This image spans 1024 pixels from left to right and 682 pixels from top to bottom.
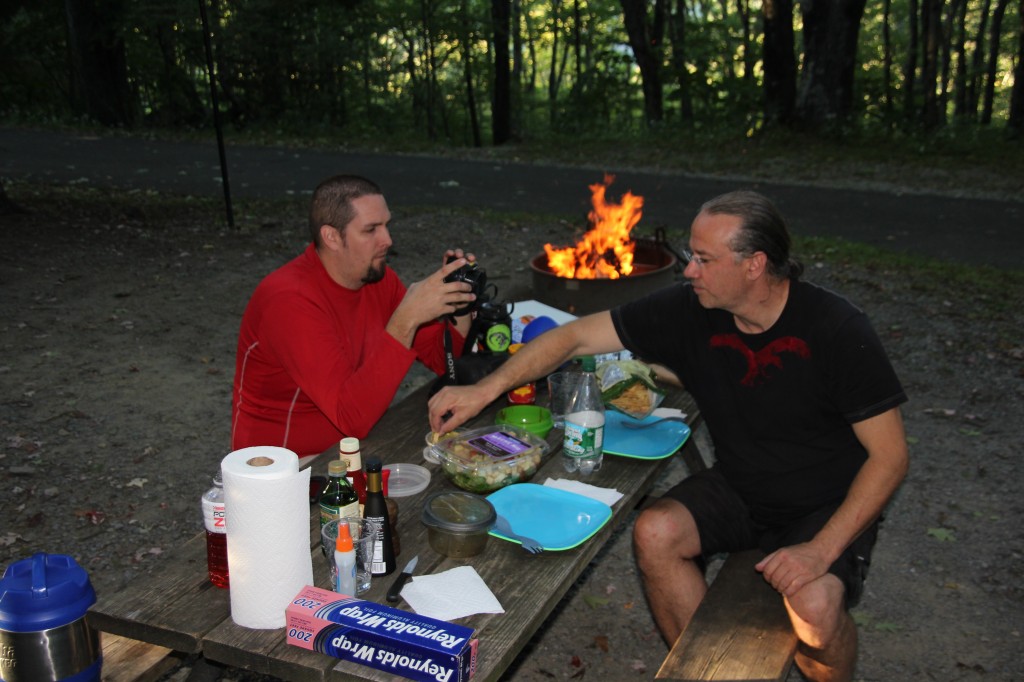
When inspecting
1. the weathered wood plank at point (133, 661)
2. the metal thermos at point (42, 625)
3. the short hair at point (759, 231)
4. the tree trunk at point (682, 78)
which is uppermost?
the tree trunk at point (682, 78)

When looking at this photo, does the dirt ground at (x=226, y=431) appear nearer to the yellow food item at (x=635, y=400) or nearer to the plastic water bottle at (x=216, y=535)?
the plastic water bottle at (x=216, y=535)

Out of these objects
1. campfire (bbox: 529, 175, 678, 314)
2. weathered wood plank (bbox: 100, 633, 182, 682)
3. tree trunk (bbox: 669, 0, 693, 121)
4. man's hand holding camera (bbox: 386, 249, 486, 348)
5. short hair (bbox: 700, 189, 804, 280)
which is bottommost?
weathered wood plank (bbox: 100, 633, 182, 682)

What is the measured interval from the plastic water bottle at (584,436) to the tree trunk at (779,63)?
1476 centimetres

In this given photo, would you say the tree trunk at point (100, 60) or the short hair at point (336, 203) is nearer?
the short hair at point (336, 203)

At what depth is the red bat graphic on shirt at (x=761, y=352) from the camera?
3074 millimetres

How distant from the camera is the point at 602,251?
18.7ft

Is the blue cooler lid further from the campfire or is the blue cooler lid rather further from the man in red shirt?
the campfire

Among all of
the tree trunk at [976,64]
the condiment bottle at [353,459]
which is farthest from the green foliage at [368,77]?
the condiment bottle at [353,459]

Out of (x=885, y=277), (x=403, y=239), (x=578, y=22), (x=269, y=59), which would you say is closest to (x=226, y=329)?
(x=403, y=239)

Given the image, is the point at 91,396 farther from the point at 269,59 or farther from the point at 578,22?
the point at 578,22

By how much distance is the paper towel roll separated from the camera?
6.55 ft

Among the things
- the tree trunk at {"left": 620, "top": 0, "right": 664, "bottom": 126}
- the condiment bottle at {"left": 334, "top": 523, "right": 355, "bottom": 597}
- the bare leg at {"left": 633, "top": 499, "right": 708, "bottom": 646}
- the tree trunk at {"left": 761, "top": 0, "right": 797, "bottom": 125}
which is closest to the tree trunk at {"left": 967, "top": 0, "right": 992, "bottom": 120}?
the tree trunk at {"left": 620, "top": 0, "right": 664, "bottom": 126}

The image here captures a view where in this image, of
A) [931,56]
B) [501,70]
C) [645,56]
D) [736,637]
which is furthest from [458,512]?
[931,56]

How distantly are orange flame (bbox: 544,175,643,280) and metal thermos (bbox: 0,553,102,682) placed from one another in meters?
3.61
